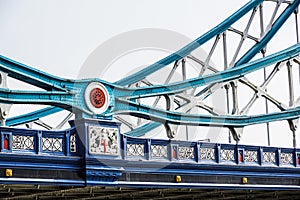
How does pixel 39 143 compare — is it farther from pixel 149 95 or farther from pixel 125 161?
pixel 149 95

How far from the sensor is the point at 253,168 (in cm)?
3681

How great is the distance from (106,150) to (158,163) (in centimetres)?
265

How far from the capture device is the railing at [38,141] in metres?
28.8

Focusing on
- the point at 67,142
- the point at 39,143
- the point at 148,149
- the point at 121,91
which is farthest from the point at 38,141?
the point at 148,149

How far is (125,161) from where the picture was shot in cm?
3178

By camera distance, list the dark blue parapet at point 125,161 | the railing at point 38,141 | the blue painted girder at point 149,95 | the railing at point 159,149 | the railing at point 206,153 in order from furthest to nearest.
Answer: the railing at point 206,153 → the blue painted girder at point 149,95 → the railing at point 159,149 → the dark blue parapet at point 125,161 → the railing at point 38,141

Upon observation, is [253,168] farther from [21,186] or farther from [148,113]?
[21,186]

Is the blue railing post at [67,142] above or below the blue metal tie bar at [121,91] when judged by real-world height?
below

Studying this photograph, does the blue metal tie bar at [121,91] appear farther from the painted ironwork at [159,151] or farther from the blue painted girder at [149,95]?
the painted ironwork at [159,151]

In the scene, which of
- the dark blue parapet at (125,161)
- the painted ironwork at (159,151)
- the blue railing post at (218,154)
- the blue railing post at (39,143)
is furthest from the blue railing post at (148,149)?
the blue railing post at (39,143)

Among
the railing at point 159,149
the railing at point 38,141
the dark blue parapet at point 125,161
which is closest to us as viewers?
the railing at point 38,141

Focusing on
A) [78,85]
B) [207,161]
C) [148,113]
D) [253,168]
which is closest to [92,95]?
[78,85]

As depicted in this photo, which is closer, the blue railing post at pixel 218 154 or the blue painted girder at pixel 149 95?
the blue painted girder at pixel 149 95

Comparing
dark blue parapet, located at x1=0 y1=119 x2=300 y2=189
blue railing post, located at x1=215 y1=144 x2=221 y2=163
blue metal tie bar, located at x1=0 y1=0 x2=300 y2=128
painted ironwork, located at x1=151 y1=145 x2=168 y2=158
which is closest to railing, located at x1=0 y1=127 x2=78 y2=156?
dark blue parapet, located at x1=0 y1=119 x2=300 y2=189
